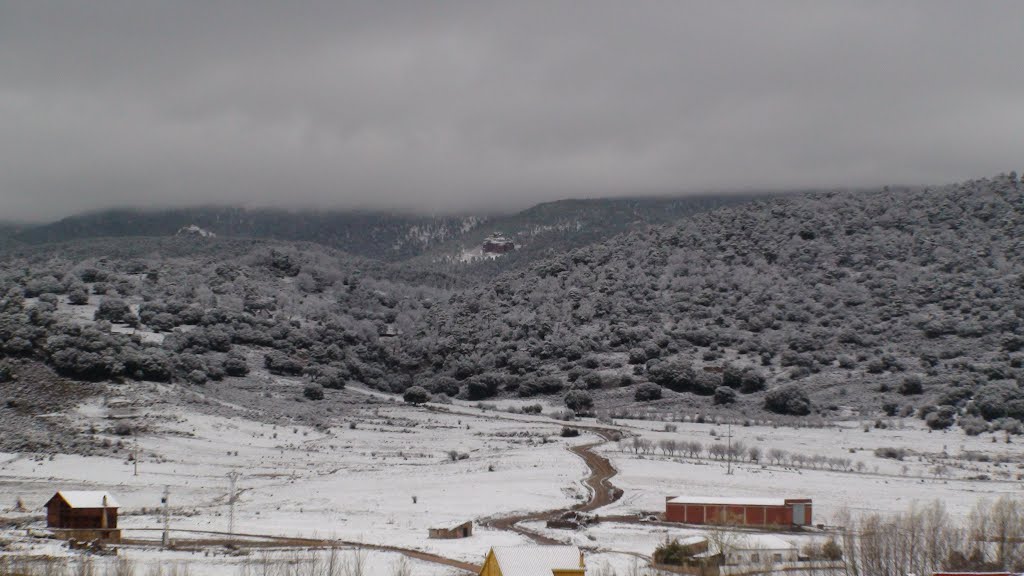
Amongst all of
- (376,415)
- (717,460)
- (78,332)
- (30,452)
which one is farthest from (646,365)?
(30,452)

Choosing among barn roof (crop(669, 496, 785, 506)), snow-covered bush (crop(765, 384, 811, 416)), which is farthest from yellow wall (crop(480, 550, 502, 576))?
snow-covered bush (crop(765, 384, 811, 416))

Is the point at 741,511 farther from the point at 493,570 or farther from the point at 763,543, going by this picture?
the point at 493,570

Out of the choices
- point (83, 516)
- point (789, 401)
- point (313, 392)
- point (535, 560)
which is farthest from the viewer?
point (313, 392)

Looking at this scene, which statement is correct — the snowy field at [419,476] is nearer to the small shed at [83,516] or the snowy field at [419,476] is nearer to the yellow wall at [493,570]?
the small shed at [83,516]

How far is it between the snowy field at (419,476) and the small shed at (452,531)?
2.06 ft

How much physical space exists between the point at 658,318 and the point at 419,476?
71661 millimetres

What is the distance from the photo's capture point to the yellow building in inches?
1527

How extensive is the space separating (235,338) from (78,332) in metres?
29.2

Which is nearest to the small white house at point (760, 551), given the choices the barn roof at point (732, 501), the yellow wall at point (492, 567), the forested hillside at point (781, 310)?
the barn roof at point (732, 501)

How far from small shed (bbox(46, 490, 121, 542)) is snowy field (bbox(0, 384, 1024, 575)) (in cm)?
148

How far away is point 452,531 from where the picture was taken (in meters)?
55.3

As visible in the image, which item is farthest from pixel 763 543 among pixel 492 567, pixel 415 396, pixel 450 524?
pixel 415 396

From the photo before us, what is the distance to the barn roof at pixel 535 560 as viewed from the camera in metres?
38.8

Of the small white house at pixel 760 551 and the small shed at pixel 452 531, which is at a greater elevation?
the small white house at pixel 760 551
